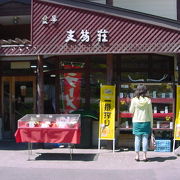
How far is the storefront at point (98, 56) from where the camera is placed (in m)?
9.96

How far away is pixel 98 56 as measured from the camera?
12156 mm

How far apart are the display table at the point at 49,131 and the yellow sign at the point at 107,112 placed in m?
1.10

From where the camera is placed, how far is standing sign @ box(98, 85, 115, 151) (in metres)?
10.6

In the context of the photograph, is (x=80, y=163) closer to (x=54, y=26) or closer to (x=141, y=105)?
(x=141, y=105)

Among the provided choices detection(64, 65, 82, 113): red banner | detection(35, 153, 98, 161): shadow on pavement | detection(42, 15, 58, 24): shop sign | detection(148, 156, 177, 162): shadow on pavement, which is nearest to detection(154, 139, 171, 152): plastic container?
detection(148, 156, 177, 162): shadow on pavement

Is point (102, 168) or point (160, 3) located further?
point (160, 3)

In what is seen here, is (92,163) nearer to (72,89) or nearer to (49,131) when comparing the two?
(49,131)

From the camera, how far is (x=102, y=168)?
336 inches

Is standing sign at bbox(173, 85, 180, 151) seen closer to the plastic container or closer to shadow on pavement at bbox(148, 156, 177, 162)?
Answer: the plastic container

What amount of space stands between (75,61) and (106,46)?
2262 mm

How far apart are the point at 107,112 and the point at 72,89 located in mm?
1921

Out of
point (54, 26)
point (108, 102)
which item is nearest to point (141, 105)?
point (108, 102)

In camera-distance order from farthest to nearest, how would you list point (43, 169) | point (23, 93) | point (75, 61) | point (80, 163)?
point (23, 93) < point (75, 61) < point (80, 163) < point (43, 169)

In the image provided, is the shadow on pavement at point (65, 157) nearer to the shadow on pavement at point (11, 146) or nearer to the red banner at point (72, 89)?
the shadow on pavement at point (11, 146)
